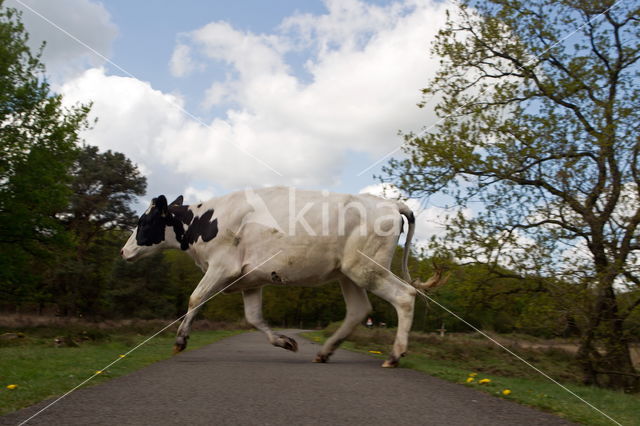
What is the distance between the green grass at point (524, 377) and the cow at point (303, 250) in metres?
1.33

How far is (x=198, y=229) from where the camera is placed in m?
10.7

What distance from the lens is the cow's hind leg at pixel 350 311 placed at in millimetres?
10008

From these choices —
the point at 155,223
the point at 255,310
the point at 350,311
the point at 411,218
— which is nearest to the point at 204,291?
the point at 255,310

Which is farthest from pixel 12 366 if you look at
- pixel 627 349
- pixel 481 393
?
pixel 627 349

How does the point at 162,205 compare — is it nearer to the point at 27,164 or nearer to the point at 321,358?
the point at 321,358

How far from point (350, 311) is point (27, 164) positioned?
717 inches

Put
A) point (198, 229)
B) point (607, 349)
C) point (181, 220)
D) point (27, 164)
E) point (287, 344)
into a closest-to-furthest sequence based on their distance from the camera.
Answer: point (287, 344), point (198, 229), point (181, 220), point (607, 349), point (27, 164)

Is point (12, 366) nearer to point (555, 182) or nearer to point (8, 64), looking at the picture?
point (555, 182)

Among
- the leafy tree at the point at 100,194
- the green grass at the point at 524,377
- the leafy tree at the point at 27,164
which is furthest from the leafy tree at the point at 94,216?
the green grass at the point at 524,377

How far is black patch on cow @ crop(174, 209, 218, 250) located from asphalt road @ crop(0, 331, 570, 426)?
3144 mm

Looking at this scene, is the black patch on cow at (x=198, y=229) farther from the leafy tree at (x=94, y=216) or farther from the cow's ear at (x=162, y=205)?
the leafy tree at (x=94, y=216)

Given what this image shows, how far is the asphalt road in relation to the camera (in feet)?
14.6

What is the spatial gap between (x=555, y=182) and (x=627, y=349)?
3.72 meters

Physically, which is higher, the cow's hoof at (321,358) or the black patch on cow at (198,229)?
the black patch on cow at (198,229)
